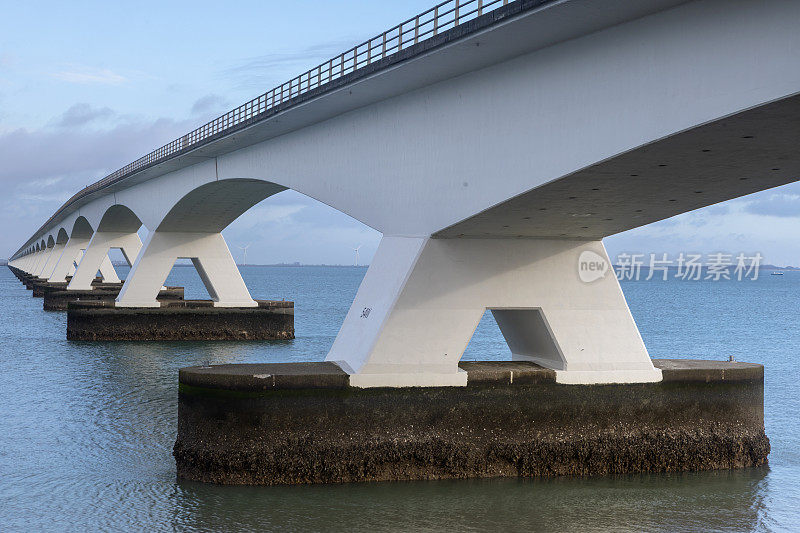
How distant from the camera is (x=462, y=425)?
58.2ft

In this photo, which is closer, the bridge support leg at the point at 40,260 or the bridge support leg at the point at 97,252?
the bridge support leg at the point at 97,252

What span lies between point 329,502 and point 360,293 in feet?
19.3

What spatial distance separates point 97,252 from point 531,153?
2121 inches

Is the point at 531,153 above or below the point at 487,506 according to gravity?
above

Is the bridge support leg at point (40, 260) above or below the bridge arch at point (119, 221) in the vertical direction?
below

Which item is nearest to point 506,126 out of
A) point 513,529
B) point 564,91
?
point 564,91

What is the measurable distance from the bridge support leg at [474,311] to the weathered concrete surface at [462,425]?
481mm

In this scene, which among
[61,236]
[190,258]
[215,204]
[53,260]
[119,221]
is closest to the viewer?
[215,204]

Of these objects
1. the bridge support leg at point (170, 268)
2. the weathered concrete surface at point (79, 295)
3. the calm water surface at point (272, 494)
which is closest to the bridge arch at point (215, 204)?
the bridge support leg at point (170, 268)

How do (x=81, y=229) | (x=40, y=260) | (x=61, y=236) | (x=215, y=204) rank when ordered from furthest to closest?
(x=40, y=260)
(x=61, y=236)
(x=81, y=229)
(x=215, y=204)

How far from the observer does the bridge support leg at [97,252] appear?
62.8 meters

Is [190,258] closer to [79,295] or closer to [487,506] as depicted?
[79,295]

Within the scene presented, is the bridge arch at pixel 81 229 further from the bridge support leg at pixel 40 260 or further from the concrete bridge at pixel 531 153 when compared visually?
the concrete bridge at pixel 531 153

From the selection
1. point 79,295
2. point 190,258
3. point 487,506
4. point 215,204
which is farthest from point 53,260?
point 487,506
